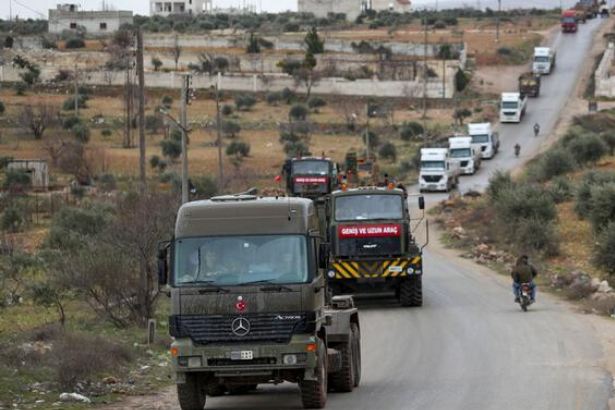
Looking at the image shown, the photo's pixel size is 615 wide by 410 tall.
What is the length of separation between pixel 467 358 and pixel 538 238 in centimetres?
2114

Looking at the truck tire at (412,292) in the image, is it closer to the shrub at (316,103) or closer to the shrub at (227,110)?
the shrub at (227,110)

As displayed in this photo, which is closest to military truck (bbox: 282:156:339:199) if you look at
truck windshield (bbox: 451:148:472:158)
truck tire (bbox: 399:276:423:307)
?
truck tire (bbox: 399:276:423:307)

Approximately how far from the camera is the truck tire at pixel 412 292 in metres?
32.8

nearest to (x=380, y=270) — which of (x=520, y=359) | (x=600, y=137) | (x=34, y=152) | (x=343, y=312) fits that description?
(x=520, y=359)

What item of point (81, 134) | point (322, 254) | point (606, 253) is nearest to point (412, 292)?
point (606, 253)

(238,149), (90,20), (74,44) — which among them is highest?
(90,20)

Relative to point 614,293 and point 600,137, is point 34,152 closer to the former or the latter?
point 600,137

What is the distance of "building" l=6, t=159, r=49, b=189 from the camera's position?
73438 millimetres

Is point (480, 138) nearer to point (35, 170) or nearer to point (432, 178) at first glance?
point (432, 178)

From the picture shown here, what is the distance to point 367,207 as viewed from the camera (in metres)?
33.0

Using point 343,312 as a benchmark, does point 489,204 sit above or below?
below

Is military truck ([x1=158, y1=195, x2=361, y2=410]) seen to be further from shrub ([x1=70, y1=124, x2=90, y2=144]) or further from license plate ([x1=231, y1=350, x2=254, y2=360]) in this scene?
shrub ([x1=70, y1=124, x2=90, y2=144])

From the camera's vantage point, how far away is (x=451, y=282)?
38562 mm

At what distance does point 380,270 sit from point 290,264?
15095mm
